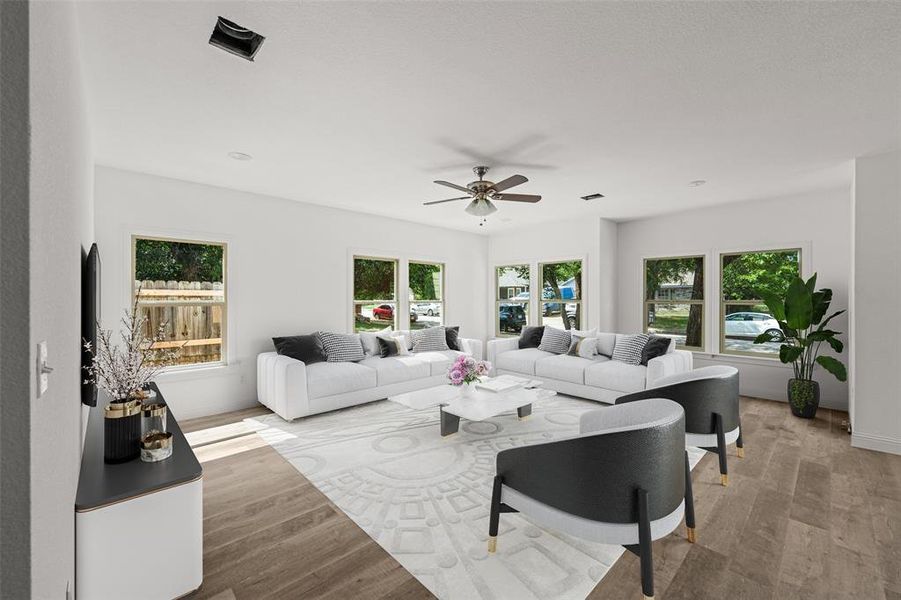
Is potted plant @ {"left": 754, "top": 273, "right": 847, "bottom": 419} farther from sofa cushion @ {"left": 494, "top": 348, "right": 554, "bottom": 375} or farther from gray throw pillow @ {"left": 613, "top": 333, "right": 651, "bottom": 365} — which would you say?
sofa cushion @ {"left": 494, "top": 348, "right": 554, "bottom": 375}

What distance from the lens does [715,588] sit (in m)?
1.91

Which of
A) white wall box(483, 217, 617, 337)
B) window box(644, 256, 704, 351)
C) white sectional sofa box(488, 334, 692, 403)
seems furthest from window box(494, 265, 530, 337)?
window box(644, 256, 704, 351)

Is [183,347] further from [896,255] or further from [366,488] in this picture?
[896,255]

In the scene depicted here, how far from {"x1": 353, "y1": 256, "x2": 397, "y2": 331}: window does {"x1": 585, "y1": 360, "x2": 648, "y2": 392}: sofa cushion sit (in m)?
3.21

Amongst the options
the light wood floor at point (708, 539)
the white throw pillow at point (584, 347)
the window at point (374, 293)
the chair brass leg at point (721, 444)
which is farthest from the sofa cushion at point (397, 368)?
the chair brass leg at point (721, 444)

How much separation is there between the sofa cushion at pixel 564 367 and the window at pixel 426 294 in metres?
2.37

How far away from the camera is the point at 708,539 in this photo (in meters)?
2.28

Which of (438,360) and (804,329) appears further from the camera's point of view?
(438,360)

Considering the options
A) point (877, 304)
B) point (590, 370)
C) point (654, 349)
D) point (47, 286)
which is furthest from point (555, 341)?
point (47, 286)

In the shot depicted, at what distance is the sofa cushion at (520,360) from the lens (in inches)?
223

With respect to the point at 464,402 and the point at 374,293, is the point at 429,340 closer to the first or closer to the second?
the point at 374,293

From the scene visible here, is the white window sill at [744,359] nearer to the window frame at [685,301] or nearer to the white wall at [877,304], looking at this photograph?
the window frame at [685,301]

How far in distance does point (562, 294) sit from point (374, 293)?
131 inches

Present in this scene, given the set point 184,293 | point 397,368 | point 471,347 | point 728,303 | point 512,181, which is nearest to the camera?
point 512,181
